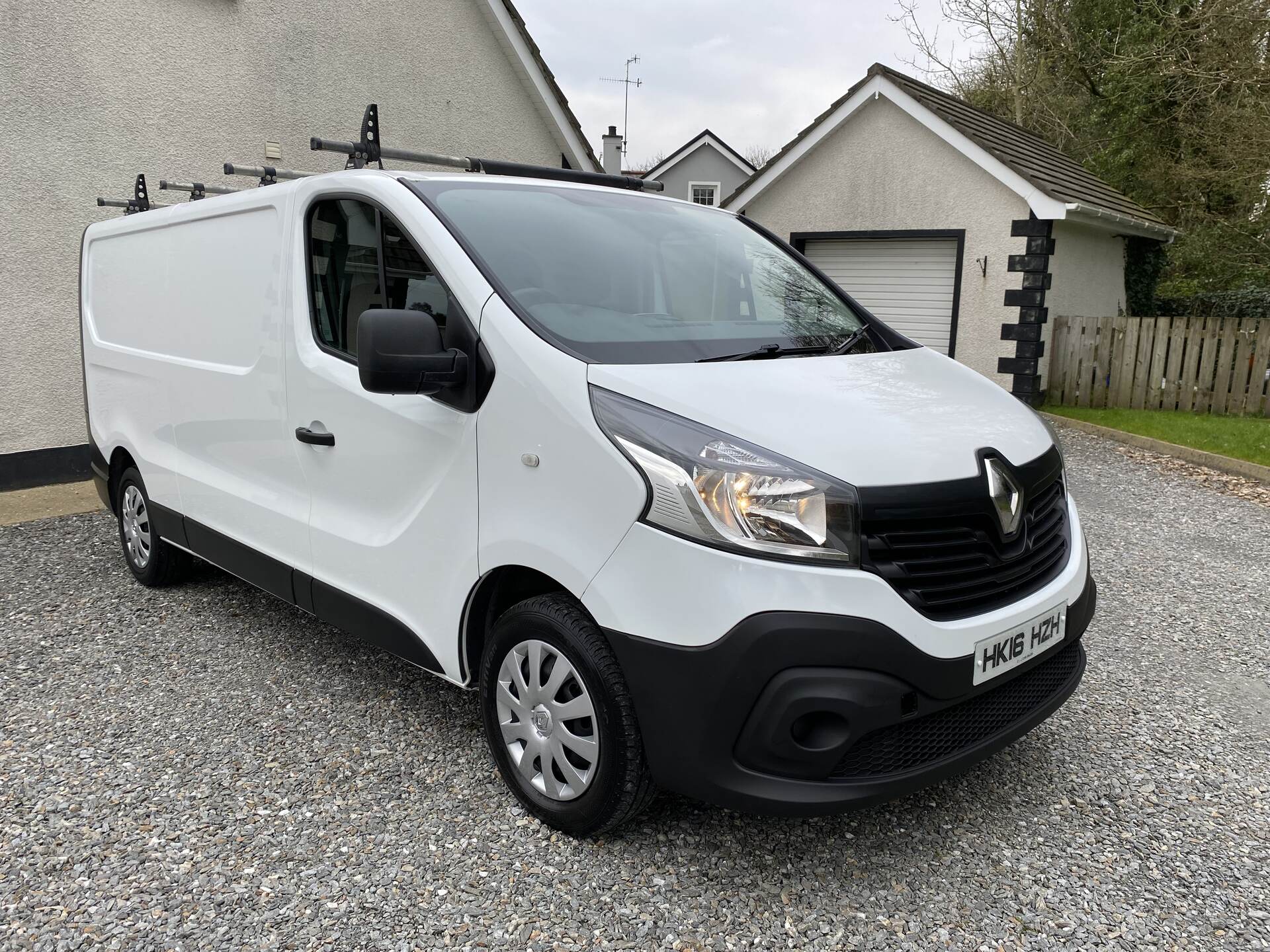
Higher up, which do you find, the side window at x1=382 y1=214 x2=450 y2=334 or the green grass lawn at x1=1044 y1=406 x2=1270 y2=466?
the side window at x1=382 y1=214 x2=450 y2=334

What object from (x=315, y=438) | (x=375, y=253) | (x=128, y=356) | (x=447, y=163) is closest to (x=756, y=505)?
(x=375, y=253)

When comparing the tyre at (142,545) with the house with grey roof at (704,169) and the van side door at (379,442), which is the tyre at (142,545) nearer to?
the van side door at (379,442)

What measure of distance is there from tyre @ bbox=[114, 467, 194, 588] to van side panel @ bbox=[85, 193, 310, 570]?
23 centimetres

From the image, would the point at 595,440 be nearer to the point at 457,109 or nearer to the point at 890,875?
the point at 890,875

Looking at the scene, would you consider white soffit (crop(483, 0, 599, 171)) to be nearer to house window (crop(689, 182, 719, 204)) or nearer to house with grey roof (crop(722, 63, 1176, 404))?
house with grey roof (crop(722, 63, 1176, 404))

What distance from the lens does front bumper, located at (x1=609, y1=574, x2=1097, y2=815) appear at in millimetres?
2121

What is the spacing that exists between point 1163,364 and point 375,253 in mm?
11888

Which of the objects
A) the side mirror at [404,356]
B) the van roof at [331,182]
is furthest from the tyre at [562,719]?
the van roof at [331,182]

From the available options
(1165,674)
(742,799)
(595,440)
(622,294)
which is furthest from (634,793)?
(1165,674)

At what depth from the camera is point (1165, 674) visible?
396 centimetres

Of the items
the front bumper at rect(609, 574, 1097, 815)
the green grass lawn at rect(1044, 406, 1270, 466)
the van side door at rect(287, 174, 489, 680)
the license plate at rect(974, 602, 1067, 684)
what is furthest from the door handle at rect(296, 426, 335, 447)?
the green grass lawn at rect(1044, 406, 1270, 466)

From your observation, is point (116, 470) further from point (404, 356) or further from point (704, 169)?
point (704, 169)

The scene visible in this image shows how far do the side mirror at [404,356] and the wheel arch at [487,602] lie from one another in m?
0.58

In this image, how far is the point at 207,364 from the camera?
390cm
